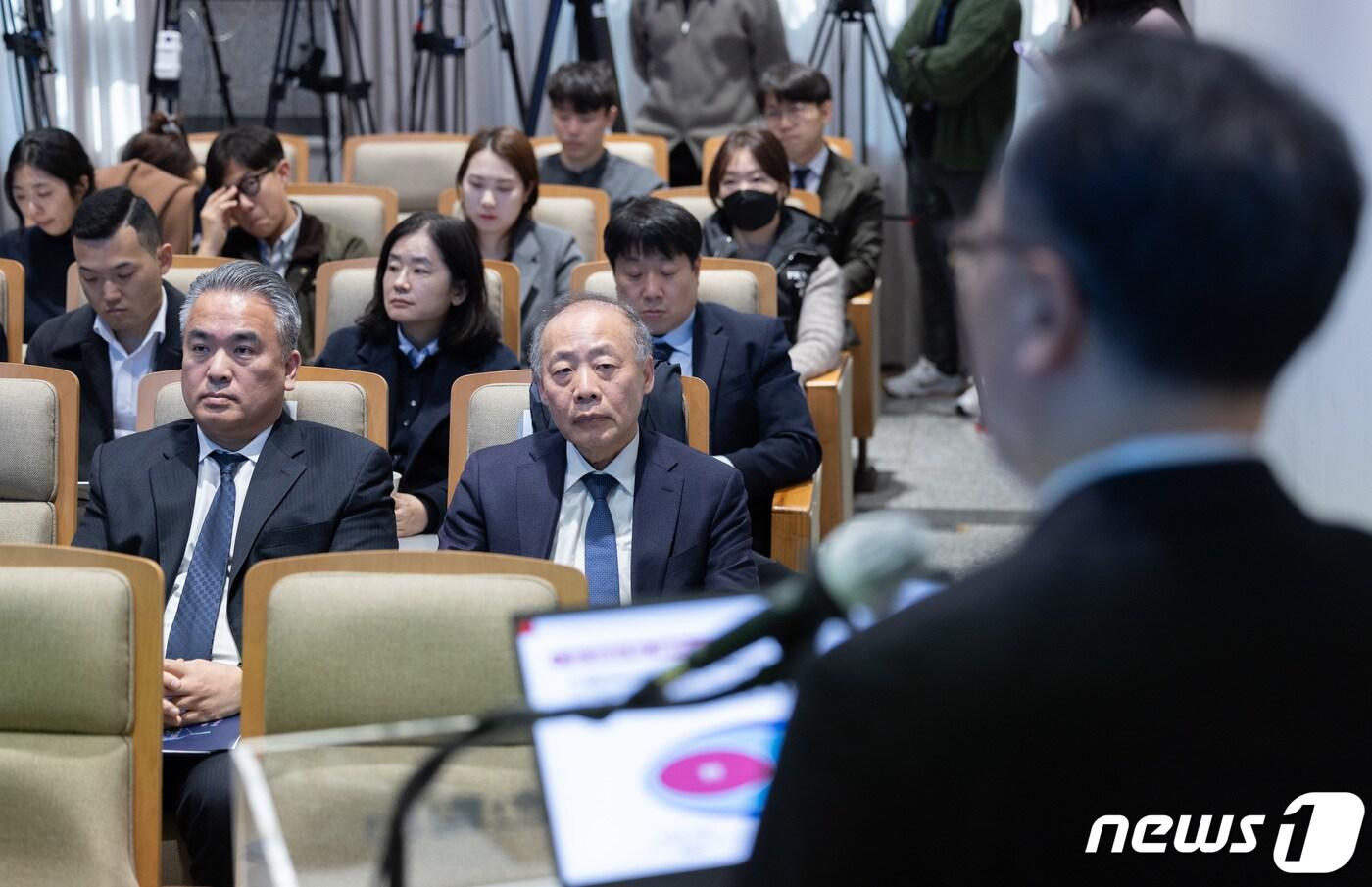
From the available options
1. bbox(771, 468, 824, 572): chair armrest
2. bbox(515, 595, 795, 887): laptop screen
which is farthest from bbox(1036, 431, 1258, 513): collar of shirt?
bbox(771, 468, 824, 572): chair armrest

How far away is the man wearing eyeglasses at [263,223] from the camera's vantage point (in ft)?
13.7

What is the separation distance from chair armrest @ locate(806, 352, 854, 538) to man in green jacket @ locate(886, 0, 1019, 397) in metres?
1.65

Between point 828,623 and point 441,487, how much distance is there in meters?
2.61

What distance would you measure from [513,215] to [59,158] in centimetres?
131

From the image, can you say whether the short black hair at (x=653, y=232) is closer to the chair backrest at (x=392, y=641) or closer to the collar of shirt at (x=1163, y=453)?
the chair backrest at (x=392, y=641)

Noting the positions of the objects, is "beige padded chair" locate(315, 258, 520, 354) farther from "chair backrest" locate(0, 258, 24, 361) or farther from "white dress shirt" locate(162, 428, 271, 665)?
"white dress shirt" locate(162, 428, 271, 665)

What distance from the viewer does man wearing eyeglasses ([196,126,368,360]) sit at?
419cm

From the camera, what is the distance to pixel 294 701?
5.69 ft

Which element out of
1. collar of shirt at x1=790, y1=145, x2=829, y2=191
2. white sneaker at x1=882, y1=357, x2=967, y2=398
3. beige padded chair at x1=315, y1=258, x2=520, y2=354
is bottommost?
white sneaker at x1=882, y1=357, x2=967, y2=398

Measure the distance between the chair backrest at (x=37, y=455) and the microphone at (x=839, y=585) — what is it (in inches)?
95.1

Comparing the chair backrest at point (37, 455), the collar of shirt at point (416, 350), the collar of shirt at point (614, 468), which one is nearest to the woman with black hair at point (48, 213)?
the collar of shirt at point (416, 350)

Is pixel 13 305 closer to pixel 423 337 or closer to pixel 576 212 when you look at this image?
pixel 423 337

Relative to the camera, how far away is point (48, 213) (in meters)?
4.34

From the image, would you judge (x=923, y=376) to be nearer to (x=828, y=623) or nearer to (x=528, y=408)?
(x=528, y=408)
